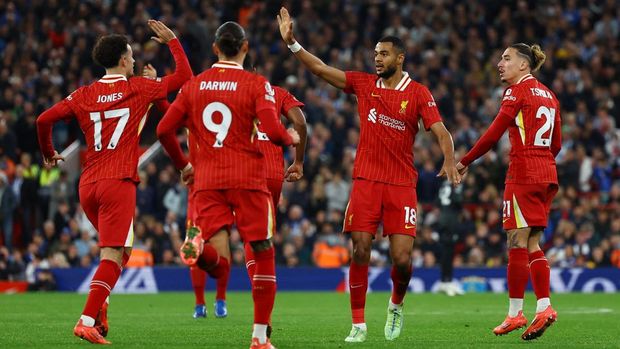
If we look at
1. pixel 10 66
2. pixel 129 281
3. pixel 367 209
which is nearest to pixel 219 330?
pixel 367 209

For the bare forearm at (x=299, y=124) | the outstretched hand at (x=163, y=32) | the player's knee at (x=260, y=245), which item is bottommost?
the player's knee at (x=260, y=245)

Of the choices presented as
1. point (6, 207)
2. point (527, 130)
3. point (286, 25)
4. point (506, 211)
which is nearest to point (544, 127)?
point (527, 130)

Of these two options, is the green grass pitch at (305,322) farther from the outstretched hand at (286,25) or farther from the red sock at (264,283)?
the outstretched hand at (286,25)

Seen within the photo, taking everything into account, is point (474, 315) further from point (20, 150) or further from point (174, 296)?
point (20, 150)

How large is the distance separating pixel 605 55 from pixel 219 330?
19735 mm

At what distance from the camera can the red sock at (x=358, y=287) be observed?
11148 millimetres

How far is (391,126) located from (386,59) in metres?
0.64

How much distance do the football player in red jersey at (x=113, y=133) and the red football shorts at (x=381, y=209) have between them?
2016 millimetres

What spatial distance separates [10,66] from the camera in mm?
28297

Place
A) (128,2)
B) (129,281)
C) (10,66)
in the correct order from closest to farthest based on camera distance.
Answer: (129,281)
(10,66)
(128,2)

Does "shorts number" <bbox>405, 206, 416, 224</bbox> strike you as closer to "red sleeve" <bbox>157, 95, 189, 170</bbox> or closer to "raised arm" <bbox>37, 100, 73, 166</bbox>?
"red sleeve" <bbox>157, 95, 189, 170</bbox>

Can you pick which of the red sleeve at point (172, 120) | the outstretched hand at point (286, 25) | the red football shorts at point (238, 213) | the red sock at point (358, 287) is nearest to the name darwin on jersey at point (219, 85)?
the red sleeve at point (172, 120)

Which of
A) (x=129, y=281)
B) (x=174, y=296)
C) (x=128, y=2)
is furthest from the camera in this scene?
(x=128, y=2)

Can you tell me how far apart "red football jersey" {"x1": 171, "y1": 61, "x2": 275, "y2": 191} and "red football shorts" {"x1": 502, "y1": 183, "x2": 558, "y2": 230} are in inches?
129
